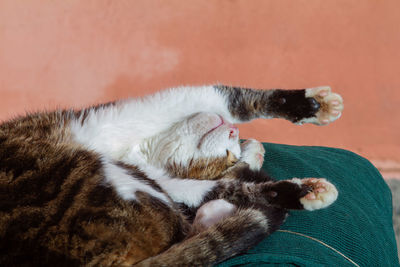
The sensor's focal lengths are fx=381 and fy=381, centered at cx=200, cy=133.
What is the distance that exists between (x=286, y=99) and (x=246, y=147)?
22 cm

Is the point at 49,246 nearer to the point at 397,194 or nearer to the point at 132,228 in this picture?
the point at 132,228

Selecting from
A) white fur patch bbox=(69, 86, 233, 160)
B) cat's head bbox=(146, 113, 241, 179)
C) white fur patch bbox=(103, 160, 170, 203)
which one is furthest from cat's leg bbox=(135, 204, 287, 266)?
white fur patch bbox=(69, 86, 233, 160)

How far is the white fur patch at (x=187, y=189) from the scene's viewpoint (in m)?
1.09

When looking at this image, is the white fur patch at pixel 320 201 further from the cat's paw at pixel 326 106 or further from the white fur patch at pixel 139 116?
the white fur patch at pixel 139 116

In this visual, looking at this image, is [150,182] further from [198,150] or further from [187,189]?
[198,150]

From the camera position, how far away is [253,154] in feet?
4.23

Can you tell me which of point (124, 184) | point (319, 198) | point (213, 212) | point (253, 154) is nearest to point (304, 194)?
point (319, 198)

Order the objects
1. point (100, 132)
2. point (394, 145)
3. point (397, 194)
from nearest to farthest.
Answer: point (100, 132) → point (397, 194) → point (394, 145)

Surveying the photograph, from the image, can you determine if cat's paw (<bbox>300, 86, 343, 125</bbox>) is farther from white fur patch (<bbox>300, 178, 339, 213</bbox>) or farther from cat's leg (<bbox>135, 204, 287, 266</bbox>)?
cat's leg (<bbox>135, 204, 287, 266</bbox>)

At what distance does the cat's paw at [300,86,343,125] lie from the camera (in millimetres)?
1205

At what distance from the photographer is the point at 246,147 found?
133cm

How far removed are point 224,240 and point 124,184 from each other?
0.89 ft

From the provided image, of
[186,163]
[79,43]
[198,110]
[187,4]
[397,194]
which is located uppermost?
[187,4]

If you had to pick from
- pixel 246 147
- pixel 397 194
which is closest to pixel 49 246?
pixel 246 147
